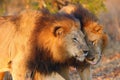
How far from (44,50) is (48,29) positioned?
351mm

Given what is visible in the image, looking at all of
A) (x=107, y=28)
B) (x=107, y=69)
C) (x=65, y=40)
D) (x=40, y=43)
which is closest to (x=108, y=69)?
(x=107, y=69)

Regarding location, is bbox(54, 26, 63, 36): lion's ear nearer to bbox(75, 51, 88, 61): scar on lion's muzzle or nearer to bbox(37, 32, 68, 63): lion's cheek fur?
bbox(37, 32, 68, 63): lion's cheek fur

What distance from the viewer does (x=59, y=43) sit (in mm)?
A: 8469

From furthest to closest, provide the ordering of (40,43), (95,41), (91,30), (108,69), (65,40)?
(108,69), (91,30), (95,41), (40,43), (65,40)

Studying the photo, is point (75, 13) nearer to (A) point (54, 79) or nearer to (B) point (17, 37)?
(B) point (17, 37)

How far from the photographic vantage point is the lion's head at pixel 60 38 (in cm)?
827

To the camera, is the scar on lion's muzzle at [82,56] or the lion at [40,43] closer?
the scar on lion's muzzle at [82,56]

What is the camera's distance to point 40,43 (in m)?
8.73

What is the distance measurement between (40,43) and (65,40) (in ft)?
1.71

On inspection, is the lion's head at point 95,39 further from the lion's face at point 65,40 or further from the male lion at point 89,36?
the lion's face at point 65,40

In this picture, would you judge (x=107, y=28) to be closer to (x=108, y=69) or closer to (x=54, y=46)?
(x=108, y=69)

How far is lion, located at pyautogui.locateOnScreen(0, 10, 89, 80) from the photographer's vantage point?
8.41 m

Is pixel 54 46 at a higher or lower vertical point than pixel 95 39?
higher

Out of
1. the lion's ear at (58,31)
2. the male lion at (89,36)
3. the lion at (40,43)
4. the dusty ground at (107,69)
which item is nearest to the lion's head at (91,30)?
the male lion at (89,36)
